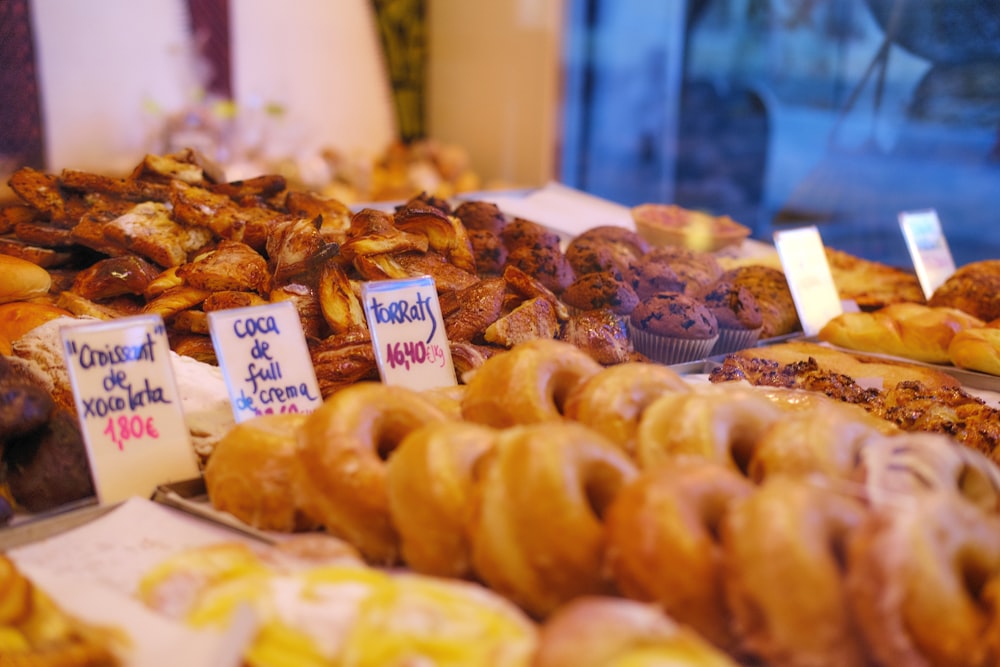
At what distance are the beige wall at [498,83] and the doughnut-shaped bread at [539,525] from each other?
6.56 meters

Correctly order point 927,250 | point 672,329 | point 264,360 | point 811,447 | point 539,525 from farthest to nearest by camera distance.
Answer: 1. point 927,250
2. point 672,329
3. point 264,360
4. point 811,447
5. point 539,525

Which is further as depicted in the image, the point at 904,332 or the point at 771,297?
the point at 771,297

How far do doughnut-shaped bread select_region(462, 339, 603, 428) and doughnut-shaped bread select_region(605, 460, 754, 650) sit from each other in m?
0.51

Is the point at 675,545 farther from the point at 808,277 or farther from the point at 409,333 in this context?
the point at 808,277

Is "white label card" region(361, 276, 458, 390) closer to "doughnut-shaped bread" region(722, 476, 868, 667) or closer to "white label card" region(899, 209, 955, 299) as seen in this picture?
"doughnut-shaped bread" region(722, 476, 868, 667)

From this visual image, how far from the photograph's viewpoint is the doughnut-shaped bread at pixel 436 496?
143cm

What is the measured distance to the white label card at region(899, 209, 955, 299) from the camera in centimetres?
439

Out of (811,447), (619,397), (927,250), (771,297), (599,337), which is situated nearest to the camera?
(811,447)

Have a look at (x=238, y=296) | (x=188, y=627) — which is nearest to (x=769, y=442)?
(x=188, y=627)

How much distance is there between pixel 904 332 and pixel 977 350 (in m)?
0.30

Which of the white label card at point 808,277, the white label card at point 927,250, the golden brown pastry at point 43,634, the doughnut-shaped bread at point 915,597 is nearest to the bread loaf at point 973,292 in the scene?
the white label card at point 927,250

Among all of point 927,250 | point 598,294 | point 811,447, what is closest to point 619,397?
point 811,447

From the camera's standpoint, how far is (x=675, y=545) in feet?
4.07

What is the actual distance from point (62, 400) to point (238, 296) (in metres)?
0.56
